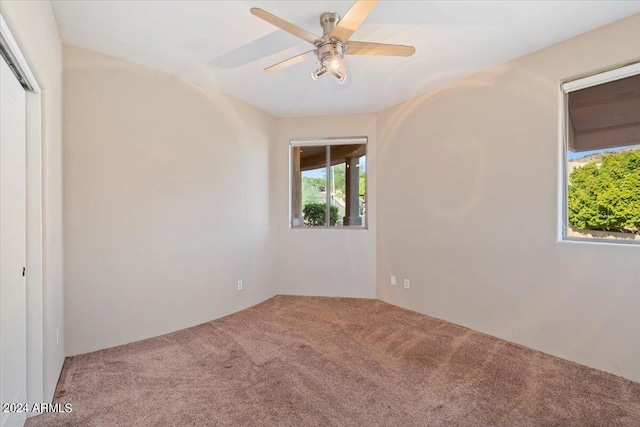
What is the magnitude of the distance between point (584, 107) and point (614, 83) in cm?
23

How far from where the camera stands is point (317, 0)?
2.00 metres

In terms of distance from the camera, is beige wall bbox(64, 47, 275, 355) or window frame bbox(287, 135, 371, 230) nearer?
beige wall bbox(64, 47, 275, 355)

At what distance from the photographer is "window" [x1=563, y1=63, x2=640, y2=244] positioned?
2285 millimetres

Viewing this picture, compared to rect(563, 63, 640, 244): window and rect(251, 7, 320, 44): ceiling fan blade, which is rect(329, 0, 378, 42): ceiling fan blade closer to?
rect(251, 7, 320, 44): ceiling fan blade

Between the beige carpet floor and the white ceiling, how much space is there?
8.63 feet

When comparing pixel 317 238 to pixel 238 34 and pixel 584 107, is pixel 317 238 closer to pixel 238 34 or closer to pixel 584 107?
pixel 238 34

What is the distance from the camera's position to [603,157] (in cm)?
242

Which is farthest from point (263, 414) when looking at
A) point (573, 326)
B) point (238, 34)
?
point (238, 34)

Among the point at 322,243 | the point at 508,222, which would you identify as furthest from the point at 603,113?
the point at 322,243

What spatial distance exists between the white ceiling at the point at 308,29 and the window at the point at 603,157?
501mm

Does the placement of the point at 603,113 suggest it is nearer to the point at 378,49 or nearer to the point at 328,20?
the point at 378,49

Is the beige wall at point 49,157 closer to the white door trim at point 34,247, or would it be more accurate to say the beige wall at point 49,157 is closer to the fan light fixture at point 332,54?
the white door trim at point 34,247

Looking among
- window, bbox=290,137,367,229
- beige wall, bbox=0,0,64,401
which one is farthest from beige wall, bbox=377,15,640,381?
beige wall, bbox=0,0,64,401

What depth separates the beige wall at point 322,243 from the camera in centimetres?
436
